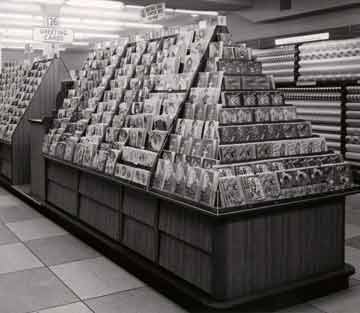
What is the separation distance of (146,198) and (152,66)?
1376 mm

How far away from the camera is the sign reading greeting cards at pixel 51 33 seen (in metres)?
11.4

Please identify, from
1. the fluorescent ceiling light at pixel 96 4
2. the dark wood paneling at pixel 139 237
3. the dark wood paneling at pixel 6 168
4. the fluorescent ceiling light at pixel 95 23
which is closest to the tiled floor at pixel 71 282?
the dark wood paneling at pixel 139 237

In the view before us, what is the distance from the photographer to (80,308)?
11.6 ft

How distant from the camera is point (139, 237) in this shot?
4.17 metres

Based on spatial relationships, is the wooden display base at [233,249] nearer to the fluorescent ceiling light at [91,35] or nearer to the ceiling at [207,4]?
the ceiling at [207,4]

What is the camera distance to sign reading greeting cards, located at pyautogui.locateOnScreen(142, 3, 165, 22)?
792 cm

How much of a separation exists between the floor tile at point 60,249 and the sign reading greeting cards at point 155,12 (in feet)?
13.5

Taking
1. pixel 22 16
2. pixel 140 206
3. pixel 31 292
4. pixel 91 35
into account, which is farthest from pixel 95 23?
pixel 31 292

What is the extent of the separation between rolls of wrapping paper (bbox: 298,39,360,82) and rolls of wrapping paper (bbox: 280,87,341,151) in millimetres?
343

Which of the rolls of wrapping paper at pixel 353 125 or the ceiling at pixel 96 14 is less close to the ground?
the ceiling at pixel 96 14

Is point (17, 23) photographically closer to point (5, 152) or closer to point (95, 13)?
point (95, 13)

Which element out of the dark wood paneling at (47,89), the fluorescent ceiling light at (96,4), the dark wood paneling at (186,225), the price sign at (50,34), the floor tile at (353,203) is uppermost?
the fluorescent ceiling light at (96,4)

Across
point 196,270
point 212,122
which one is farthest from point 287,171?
point 196,270

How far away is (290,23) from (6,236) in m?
8.10
